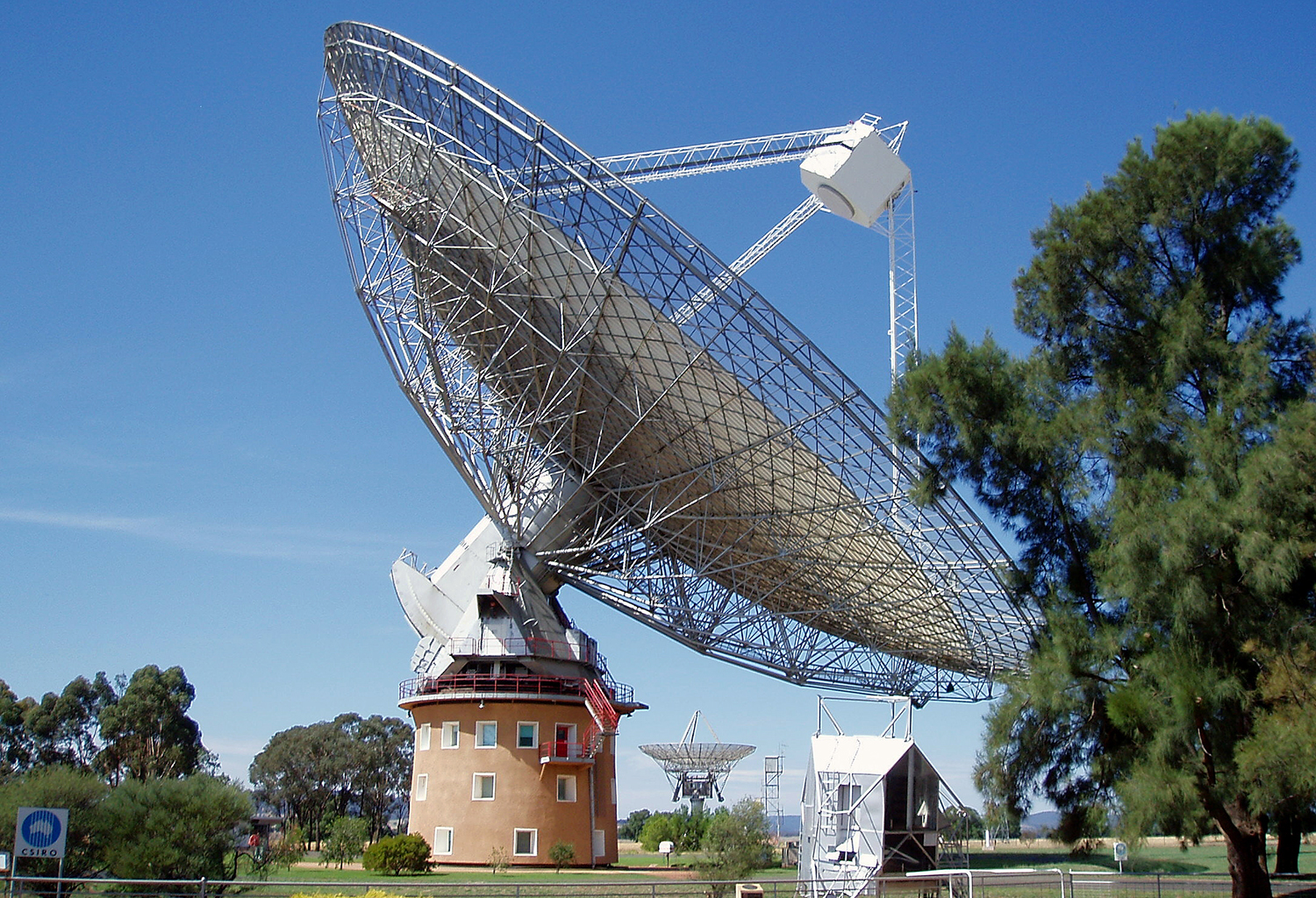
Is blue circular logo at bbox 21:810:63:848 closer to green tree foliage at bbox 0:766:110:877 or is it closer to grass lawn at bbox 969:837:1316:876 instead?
green tree foliage at bbox 0:766:110:877

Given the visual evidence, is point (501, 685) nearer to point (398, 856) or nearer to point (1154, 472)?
point (398, 856)

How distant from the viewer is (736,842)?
2786cm

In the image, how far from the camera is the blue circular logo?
1498cm

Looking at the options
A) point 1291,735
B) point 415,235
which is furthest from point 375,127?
point 1291,735

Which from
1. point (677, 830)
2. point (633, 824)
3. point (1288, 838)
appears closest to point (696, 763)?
point (677, 830)

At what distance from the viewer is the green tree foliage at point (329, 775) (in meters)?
82.2

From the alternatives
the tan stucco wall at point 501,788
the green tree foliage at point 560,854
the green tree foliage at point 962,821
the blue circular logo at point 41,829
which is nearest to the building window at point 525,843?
the tan stucco wall at point 501,788

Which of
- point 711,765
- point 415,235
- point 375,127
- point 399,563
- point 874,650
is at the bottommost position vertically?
point 711,765

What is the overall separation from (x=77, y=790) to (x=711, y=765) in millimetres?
30401

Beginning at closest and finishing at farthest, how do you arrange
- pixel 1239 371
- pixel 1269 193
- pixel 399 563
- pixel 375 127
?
pixel 1239 371, pixel 1269 193, pixel 375 127, pixel 399 563

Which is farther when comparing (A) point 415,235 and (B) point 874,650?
(B) point 874,650

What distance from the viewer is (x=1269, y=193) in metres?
19.1

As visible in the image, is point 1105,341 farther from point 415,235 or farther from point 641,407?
point 415,235

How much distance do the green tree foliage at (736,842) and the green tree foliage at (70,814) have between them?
1383 cm
